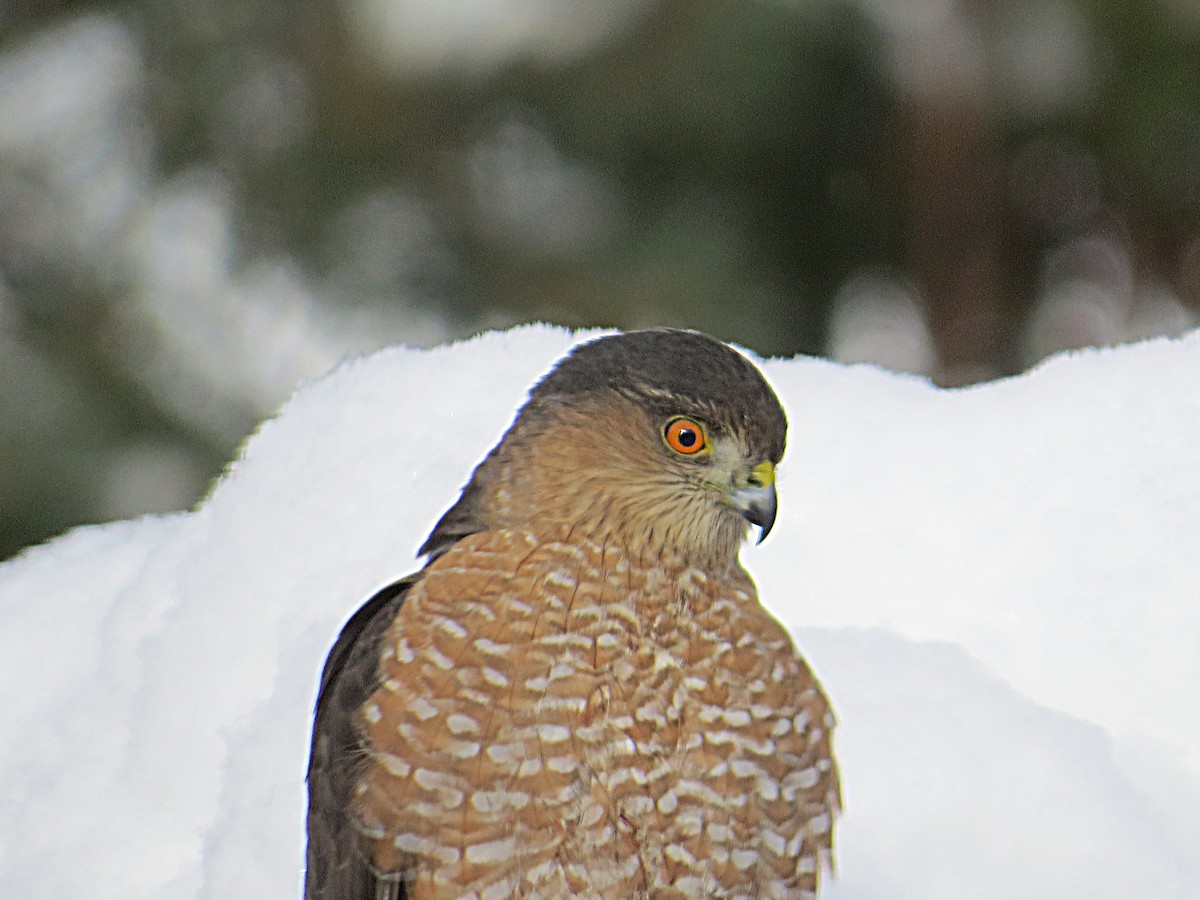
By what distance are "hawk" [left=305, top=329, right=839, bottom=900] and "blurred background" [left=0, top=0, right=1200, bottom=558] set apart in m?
4.11

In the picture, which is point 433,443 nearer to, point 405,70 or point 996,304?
point 405,70

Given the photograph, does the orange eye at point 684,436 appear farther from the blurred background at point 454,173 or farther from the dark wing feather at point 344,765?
the blurred background at point 454,173

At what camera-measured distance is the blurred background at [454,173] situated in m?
5.87

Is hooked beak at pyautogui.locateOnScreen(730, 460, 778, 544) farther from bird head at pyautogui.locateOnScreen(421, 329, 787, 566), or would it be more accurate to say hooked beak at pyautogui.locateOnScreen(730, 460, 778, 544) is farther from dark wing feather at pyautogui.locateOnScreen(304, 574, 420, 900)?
dark wing feather at pyautogui.locateOnScreen(304, 574, 420, 900)

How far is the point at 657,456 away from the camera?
192cm

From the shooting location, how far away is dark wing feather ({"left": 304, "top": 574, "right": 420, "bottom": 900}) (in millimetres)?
1801

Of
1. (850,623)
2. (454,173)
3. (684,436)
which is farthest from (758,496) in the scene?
(454,173)

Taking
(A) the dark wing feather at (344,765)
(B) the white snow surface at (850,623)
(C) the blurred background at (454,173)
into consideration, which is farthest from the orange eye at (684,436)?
(C) the blurred background at (454,173)

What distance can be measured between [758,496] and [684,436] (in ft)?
0.44

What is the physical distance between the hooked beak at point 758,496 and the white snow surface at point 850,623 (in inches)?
22.0

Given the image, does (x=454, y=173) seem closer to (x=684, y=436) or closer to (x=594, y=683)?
(x=684, y=436)

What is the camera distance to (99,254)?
601 centimetres

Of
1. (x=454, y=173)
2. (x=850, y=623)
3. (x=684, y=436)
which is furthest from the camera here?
(x=454, y=173)

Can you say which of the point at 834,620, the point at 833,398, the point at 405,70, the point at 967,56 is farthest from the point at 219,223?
the point at 834,620
